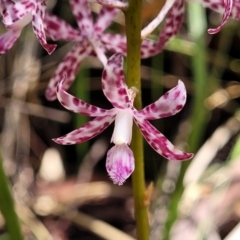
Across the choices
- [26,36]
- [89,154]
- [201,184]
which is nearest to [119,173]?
[201,184]

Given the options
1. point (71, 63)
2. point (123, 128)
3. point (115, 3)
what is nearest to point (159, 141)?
point (123, 128)

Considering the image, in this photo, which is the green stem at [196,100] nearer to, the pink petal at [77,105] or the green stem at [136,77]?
the green stem at [136,77]

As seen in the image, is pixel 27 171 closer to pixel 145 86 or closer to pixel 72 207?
pixel 72 207

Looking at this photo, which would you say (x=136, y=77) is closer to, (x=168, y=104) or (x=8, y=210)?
(x=168, y=104)

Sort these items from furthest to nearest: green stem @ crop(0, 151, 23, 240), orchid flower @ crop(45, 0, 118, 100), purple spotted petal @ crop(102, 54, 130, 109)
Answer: orchid flower @ crop(45, 0, 118, 100) → green stem @ crop(0, 151, 23, 240) → purple spotted petal @ crop(102, 54, 130, 109)

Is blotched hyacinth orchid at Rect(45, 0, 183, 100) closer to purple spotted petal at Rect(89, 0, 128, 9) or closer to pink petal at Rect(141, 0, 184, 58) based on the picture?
pink petal at Rect(141, 0, 184, 58)

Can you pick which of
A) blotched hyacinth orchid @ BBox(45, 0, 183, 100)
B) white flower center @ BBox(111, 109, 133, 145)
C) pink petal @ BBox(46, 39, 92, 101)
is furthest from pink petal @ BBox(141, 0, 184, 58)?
white flower center @ BBox(111, 109, 133, 145)
